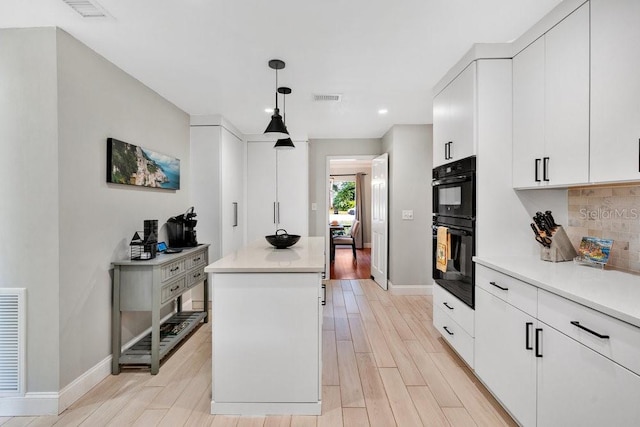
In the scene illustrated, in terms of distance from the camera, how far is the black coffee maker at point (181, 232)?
340 centimetres

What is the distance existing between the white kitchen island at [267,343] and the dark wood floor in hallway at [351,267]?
373 cm

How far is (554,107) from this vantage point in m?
1.95

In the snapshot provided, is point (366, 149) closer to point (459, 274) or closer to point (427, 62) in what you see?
point (427, 62)

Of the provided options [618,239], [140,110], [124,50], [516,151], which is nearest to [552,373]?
[618,239]

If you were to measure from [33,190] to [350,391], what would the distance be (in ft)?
7.98

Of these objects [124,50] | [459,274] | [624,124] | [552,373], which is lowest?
[552,373]

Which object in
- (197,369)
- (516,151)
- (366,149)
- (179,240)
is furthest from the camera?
(366,149)

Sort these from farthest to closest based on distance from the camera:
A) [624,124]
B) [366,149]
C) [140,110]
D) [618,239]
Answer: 1. [366,149]
2. [140,110]
3. [618,239]
4. [624,124]

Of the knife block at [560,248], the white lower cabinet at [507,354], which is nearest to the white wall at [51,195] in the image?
the white lower cabinet at [507,354]

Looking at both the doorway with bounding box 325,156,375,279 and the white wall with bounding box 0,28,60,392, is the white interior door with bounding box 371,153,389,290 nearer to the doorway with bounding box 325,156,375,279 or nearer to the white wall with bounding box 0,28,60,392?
the doorway with bounding box 325,156,375,279

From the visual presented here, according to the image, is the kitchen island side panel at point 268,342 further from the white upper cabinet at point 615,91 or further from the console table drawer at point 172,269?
the white upper cabinet at point 615,91

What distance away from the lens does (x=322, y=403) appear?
2113 mm

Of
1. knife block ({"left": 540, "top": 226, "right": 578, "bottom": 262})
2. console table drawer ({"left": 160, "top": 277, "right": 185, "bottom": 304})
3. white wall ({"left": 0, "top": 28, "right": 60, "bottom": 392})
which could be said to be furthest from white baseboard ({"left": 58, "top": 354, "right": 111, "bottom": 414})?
knife block ({"left": 540, "top": 226, "right": 578, "bottom": 262})

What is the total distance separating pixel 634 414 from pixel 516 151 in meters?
1.68
